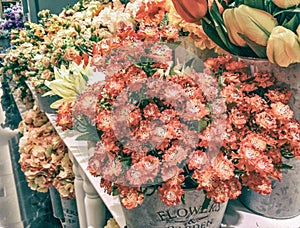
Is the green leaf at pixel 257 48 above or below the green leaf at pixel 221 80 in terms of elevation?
above

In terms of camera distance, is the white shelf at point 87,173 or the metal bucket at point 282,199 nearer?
the metal bucket at point 282,199

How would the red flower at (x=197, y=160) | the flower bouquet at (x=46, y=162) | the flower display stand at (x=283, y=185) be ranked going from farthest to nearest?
the flower bouquet at (x=46, y=162) < the flower display stand at (x=283, y=185) < the red flower at (x=197, y=160)

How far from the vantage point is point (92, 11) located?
150cm

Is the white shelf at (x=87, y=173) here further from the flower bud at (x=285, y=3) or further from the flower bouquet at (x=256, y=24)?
the flower bud at (x=285, y=3)

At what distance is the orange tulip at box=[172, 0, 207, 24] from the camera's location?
Result: 69 cm

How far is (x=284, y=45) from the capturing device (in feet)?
2.06

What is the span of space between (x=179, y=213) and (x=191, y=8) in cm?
38

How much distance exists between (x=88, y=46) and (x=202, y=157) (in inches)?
27.1

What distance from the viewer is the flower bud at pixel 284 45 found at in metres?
0.62

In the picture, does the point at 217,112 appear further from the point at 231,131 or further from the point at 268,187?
the point at 268,187

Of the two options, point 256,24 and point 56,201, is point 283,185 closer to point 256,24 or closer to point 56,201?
point 256,24

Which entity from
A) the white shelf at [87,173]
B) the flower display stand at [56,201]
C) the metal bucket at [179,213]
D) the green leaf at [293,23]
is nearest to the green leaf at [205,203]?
the metal bucket at [179,213]

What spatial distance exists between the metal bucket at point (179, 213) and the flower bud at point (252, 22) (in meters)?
0.29

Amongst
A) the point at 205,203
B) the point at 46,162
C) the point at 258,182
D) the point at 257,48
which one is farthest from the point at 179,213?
the point at 46,162
